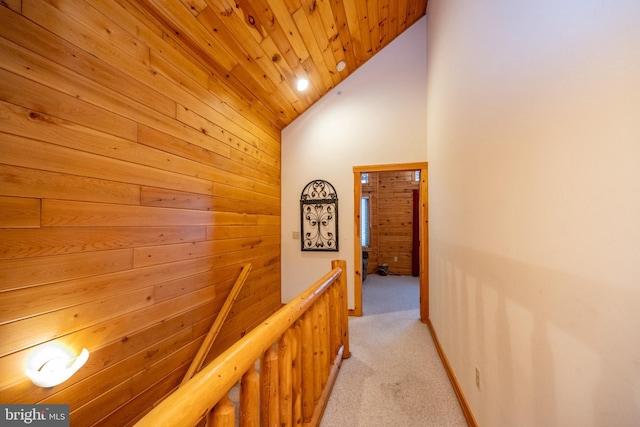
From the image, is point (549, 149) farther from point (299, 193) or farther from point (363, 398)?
point (299, 193)

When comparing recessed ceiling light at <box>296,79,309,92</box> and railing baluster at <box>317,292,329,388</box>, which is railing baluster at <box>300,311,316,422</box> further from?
recessed ceiling light at <box>296,79,309,92</box>

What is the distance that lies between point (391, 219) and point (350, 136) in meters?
3.34

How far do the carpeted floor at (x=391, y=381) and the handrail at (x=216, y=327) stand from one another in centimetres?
107

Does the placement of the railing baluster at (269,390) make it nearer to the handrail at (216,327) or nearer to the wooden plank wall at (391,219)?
the handrail at (216,327)

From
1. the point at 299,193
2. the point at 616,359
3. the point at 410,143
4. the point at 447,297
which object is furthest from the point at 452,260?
the point at 299,193

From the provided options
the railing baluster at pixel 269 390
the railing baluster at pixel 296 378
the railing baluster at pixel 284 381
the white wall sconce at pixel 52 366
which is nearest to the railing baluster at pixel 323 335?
the railing baluster at pixel 296 378

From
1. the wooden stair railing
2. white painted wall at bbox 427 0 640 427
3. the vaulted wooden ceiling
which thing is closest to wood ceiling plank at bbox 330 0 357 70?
the vaulted wooden ceiling

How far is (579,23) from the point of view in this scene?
70cm

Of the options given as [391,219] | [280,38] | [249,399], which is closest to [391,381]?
[249,399]

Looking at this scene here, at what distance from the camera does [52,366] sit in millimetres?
1157

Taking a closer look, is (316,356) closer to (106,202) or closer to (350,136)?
(106,202)

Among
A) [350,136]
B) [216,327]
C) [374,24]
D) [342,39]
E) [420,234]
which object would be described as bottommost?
[216,327]

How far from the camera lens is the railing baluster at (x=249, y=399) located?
0.86m

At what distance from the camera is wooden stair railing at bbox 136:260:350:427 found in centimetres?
60
